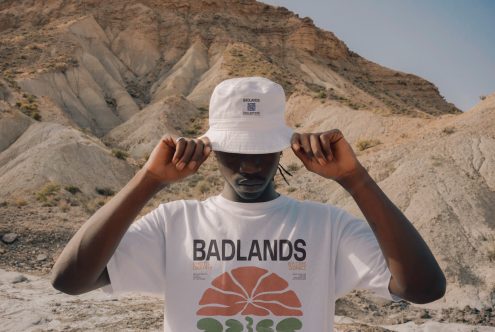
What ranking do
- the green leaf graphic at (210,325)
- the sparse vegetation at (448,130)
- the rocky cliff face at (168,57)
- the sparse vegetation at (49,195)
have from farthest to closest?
the rocky cliff face at (168,57), the sparse vegetation at (448,130), the sparse vegetation at (49,195), the green leaf graphic at (210,325)

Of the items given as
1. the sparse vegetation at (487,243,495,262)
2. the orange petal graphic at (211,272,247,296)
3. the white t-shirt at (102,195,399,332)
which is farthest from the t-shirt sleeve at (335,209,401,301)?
the sparse vegetation at (487,243,495,262)

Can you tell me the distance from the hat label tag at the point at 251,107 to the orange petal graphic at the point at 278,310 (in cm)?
83

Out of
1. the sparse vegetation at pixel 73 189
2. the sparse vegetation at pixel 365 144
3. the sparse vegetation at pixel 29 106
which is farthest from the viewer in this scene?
the sparse vegetation at pixel 29 106

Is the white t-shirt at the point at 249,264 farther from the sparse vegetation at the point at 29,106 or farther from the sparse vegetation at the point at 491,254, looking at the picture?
the sparse vegetation at the point at 29,106

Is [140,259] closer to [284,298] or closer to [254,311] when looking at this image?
[254,311]

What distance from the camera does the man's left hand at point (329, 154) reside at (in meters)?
2.18

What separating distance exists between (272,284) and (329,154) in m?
0.62

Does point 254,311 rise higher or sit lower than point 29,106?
lower

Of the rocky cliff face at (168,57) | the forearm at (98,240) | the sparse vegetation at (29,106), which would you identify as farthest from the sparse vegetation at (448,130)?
the sparse vegetation at (29,106)

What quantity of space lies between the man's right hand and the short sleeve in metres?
0.26

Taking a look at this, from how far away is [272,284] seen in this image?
7.56 ft

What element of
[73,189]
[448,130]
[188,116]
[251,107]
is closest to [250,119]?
[251,107]

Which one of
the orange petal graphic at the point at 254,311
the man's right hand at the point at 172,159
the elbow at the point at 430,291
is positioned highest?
the man's right hand at the point at 172,159

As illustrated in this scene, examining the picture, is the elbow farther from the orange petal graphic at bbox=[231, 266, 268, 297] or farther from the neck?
the neck
